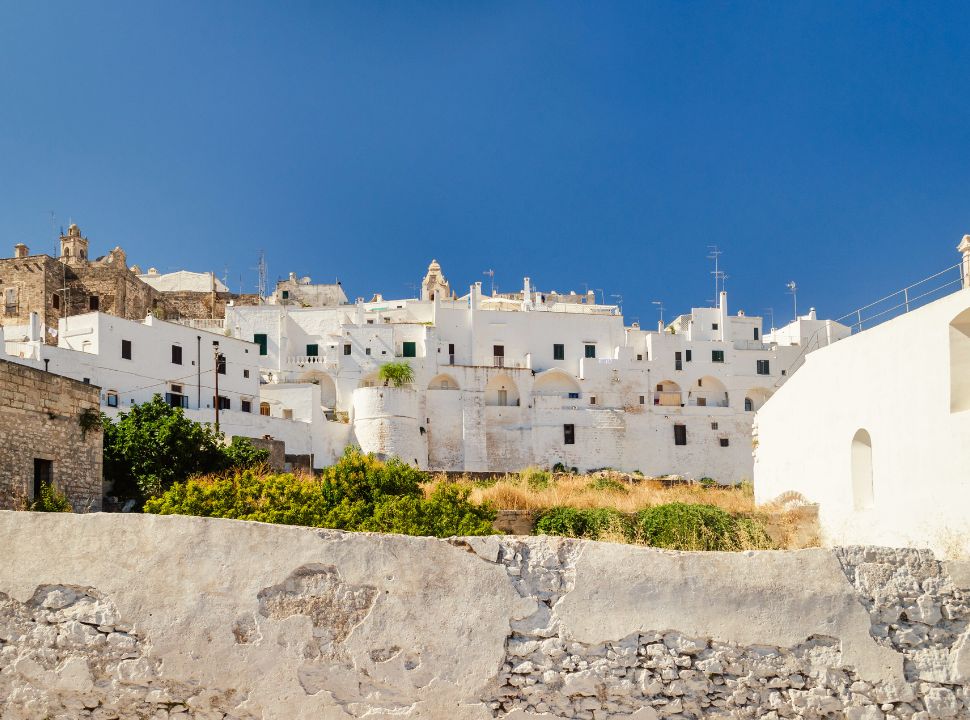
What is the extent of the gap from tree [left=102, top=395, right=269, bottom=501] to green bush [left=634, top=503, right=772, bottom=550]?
12791mm

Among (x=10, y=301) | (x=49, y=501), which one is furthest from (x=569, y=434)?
(x=49, y=501)

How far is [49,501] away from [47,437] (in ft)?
4.33

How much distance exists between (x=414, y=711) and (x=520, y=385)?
1793 inches

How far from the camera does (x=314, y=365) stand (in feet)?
156

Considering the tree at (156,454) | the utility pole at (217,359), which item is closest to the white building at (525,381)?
the utility pole at (217,359)

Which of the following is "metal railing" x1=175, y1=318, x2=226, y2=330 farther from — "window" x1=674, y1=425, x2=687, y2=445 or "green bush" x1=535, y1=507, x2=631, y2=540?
"green bush" x1=535, y1=507, x2=631, y2=540

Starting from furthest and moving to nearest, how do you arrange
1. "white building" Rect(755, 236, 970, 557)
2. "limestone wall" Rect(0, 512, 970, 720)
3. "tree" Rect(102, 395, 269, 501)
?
"tree" Rect(102, 395, 269, 501), "white building" Rect(755, 236, 970, 557), "limestone wall" Rect(0, 512, 970, 720)

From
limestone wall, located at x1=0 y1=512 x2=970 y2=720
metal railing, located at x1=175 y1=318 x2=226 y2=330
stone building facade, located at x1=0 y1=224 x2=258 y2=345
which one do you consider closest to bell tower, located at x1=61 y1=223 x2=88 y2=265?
stone building facade, located at x1=0 y1=224 x2=258 y2=345

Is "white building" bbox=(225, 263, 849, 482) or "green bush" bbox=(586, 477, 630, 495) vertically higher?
"white building" bbox=(225, 263, 849, 482)

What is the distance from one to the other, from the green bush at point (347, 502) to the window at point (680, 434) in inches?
1350

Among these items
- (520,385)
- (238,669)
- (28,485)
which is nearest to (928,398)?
(238,669)

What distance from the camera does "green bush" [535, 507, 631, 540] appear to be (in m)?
15.9

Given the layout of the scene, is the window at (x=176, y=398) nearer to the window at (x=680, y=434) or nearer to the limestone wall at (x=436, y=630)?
the window at (x=680, y=434)

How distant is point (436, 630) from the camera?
431 centimetres
